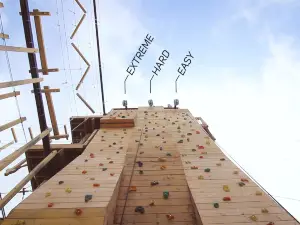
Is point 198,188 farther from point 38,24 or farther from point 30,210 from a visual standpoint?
point 38,24

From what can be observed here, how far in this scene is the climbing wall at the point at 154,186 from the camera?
13.2ft

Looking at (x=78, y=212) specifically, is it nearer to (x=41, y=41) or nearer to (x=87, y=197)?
(x=87, y=197)

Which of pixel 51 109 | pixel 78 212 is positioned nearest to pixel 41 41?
pixel 51 109

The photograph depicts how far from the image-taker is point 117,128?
819 centimetres

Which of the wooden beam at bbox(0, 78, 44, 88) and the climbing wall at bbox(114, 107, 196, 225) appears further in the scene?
the climbing wall at bbox(114, 107, 196, 225)

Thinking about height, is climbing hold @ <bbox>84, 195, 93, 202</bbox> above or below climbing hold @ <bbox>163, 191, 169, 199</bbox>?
above

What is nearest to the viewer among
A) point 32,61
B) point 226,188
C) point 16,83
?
point 16,83

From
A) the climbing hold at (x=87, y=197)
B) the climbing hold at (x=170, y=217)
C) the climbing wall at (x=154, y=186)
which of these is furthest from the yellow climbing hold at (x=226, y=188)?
the climbing hold at (x=87, y=197)

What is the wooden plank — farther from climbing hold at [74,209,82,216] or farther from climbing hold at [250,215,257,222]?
climbing hold at [250,215,257,222]

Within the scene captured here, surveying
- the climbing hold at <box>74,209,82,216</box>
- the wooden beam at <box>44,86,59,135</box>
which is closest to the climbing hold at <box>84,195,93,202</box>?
the climbing hold at <box>74,209,82,216</box>

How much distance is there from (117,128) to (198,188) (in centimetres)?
470

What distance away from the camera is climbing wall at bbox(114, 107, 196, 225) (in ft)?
13.2

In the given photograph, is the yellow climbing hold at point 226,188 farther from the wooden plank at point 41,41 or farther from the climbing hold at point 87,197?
the wooden plank at point 41,41

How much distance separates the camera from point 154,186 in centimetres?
479
